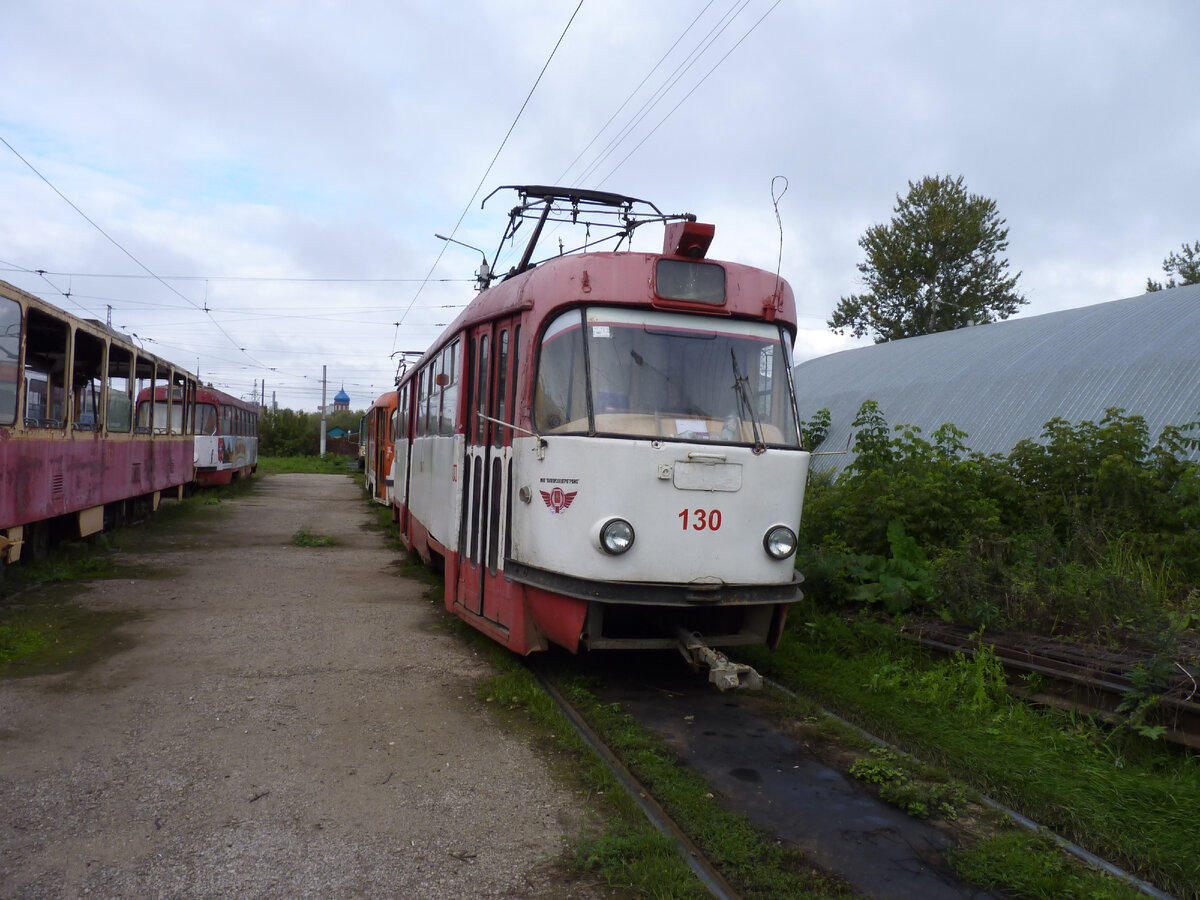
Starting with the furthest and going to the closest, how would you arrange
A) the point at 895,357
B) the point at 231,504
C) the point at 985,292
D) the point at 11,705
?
the point at 985,292 < the point at 231,504 < the point at 895,357 < the point at 11,705

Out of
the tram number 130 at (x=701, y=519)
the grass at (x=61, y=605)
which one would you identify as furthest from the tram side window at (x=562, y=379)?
the grass at (x=61, y=605)

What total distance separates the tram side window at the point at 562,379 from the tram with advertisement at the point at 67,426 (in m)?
5.51

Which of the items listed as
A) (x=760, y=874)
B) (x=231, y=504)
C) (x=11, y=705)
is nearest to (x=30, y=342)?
(x=11, y=705)

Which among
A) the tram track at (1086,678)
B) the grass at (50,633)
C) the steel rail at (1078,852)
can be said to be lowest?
the grass at (50,633)

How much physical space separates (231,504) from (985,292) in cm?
3387

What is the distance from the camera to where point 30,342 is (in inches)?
360

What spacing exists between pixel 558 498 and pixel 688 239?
6.52 ft

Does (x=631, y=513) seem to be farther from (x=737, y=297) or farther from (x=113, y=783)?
(x=113, y=783)

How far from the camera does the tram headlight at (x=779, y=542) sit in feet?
19.4

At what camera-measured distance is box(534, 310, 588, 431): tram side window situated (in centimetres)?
589

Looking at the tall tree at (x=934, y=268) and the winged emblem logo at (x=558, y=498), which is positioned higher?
the tall tree at (x=934, y=268)

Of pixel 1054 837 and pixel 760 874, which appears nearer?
pixel 760 874

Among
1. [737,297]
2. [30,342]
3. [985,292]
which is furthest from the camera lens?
[985,292]

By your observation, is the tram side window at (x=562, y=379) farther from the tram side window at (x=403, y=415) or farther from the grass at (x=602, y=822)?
the tram side window at (x=403, y=415)
